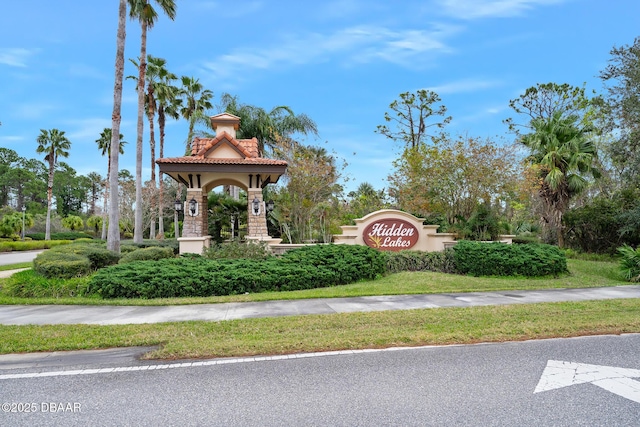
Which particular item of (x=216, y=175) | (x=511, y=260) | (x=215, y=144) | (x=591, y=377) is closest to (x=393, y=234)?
(x=511, y=260)

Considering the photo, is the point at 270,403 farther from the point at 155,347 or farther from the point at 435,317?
the point at 435,317

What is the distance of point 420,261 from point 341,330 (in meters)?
7.86

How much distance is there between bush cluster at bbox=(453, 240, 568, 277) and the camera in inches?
473

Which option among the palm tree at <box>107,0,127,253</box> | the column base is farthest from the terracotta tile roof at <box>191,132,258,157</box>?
the column base

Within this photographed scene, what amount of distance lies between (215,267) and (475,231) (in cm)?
1043

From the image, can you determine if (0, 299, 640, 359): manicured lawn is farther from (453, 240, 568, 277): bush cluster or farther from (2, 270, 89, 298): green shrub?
(453, 240, 568, 277): bush cluster

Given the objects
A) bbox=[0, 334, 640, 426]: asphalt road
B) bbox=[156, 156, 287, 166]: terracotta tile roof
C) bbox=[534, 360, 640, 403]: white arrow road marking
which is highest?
bbox=[156, 156, 287, 166]: terracotta tile roof

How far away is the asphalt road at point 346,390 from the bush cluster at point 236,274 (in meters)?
4.40

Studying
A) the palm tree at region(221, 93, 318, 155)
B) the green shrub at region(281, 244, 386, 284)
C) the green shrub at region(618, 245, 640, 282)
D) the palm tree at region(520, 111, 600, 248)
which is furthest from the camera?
the palm tree at region(221, 93, 318, 155)

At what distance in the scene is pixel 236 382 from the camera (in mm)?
4012

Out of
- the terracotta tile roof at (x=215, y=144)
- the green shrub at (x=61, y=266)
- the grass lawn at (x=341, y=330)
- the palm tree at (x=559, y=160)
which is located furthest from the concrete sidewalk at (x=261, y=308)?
the palm tree at (x=559, y=160)

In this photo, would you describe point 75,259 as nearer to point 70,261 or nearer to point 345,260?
point 70,261

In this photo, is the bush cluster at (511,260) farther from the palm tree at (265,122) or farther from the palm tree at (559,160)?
the palm tree at (265,122)

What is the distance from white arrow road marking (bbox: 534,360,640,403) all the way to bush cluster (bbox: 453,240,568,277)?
26.8ft
